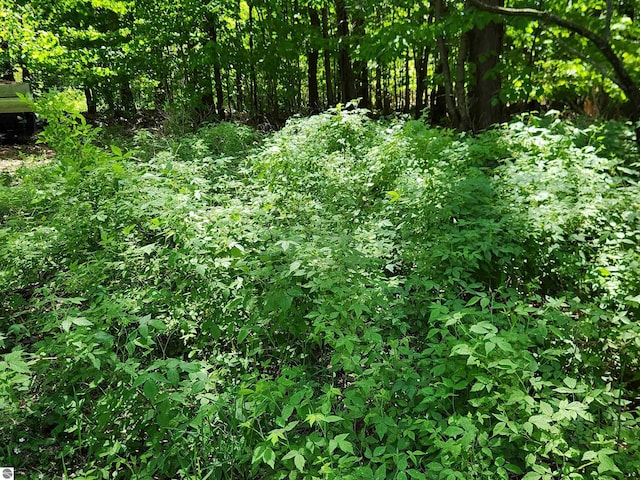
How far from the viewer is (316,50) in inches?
420

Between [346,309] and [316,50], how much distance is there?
991cm

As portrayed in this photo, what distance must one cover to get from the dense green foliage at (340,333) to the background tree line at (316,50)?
1.43m

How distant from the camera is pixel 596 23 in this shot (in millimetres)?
3877

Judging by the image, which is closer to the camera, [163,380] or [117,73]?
[163,380]

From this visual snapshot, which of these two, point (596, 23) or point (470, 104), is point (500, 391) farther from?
point (470, 104)

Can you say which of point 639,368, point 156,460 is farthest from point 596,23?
point 156,460

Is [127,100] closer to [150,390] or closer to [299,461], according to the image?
[150,390]

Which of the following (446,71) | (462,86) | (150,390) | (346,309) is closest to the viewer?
(150,390)

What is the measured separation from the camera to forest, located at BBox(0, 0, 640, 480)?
6.05 ft

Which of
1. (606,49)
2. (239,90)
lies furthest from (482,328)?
(239,90)

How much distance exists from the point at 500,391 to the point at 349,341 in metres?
0.73

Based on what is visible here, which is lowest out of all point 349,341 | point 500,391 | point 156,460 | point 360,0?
point 156,460

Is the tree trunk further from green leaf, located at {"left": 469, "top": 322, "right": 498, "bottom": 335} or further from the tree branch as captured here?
green leaf, located at {"left": 469, "top": 322, "right": 498, "bottom": 335}

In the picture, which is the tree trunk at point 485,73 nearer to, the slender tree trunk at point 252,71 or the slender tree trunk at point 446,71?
the slender tree trunk at point 446,71
